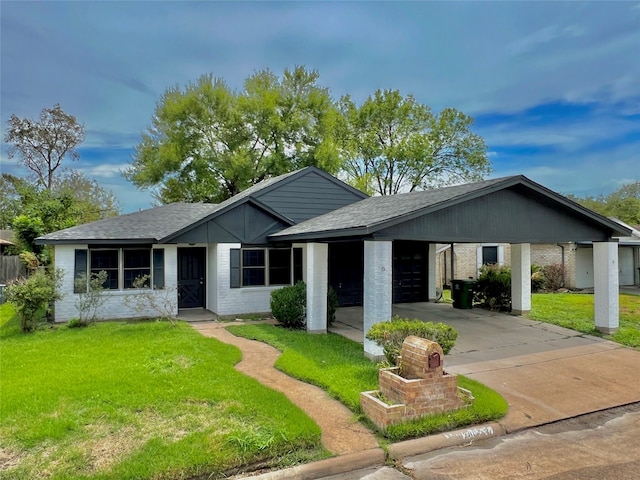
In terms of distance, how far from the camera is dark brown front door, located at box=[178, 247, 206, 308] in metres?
14.2

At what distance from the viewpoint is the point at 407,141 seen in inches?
1377

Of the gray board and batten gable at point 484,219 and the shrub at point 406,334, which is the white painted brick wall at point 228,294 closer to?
the gray board and batten gable at point 484,219

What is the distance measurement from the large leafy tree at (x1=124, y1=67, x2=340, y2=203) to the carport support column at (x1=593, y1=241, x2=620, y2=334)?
20.5m

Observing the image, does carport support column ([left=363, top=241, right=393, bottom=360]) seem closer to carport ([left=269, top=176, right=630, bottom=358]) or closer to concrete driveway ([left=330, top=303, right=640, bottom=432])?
carport ([left=269, top=176, right=630, bottom=358])

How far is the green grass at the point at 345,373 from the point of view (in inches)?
212

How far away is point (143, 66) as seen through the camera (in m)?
14.5

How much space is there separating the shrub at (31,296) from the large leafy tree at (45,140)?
26650mm

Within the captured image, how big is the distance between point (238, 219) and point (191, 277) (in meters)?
2.98

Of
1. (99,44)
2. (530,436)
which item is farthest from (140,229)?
(530,436)

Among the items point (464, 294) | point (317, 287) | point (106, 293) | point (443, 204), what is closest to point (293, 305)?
point (317, 287)

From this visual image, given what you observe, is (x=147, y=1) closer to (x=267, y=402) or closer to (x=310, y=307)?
(x=310, y=307)

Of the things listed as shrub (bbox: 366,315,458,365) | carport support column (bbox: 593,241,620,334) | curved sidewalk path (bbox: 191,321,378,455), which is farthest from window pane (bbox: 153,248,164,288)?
carport support column (bbox: 593,241,620,334)

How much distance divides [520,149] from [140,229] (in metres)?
29.9

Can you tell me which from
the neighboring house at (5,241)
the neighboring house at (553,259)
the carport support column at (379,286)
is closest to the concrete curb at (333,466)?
the carport support column at (379,286)
